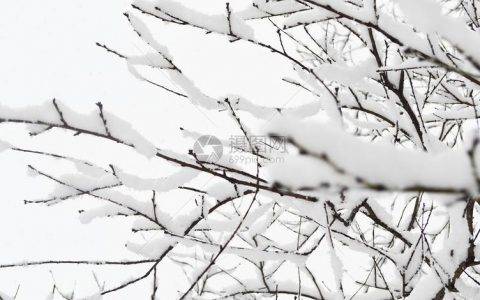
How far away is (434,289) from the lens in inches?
56.7

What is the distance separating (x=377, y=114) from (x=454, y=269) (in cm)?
73

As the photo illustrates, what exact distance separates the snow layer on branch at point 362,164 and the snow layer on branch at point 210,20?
1.24 metres

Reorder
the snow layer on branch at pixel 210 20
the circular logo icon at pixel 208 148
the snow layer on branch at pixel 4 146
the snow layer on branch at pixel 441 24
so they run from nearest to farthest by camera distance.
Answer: the snow layer on branch at pixel 441 24 < the snow layer on branch at pixel 4 146 < the circular logo icon at pixel 208 148 < the snow layer on branch at pixel 210 20

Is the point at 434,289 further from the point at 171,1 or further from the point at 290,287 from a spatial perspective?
the point at 171,1

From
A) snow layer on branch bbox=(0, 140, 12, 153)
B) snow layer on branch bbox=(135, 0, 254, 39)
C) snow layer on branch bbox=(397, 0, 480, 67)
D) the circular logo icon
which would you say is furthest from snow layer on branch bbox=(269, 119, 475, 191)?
snow layer on branch bbox=(135, 0, 254, 39)

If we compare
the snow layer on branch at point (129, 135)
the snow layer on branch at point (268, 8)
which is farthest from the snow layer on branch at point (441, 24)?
the snow layer on branch at point (268, 8)

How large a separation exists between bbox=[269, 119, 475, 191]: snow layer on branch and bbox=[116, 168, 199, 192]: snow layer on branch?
1.03 meters

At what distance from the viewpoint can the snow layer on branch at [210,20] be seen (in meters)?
1.53

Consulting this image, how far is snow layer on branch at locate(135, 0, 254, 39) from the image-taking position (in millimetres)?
1526

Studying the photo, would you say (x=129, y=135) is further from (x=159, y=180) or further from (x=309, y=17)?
(x=309, y=17)

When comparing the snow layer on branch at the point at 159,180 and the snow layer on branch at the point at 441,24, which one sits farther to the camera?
the snow layer on branch at the point at 159,180

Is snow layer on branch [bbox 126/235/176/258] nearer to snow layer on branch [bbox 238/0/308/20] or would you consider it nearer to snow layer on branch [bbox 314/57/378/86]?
snow layer on branch [bbox 314/57/378/86]

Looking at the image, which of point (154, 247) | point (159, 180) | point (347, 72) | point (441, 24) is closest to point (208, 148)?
point (159, 180)

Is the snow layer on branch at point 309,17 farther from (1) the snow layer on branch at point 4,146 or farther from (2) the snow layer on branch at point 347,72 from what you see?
(1) the snow layer on branch at point 4,146
